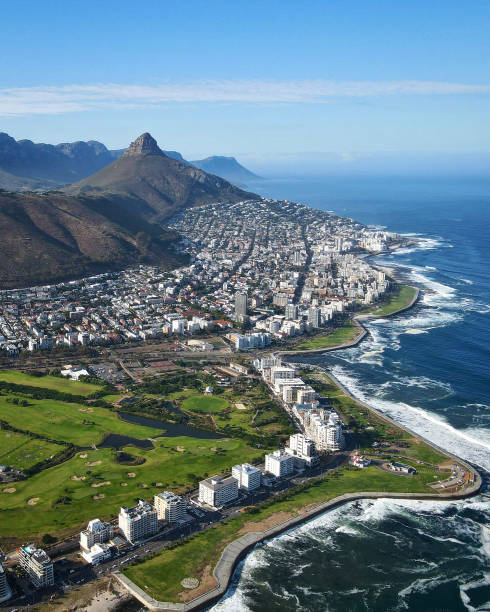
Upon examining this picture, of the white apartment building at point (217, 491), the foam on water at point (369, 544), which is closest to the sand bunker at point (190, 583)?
the foam on water at point (369, 544)

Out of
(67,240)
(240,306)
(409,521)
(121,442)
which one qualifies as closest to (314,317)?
(240,306)

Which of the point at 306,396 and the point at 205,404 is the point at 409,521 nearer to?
the point at 306,396

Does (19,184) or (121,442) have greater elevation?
(19,184)

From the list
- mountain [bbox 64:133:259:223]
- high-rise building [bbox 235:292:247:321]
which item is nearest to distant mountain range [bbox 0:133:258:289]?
mountain [bbox 64:133:259:223]

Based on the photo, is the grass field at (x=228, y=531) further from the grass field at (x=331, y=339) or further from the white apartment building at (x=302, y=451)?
the grass field at (x=331, y=339)

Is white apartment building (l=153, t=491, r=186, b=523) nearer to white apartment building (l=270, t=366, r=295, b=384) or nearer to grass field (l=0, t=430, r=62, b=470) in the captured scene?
grass field (l=0, t=430, r=62, b=470)

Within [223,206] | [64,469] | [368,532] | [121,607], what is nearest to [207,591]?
[121,607]
